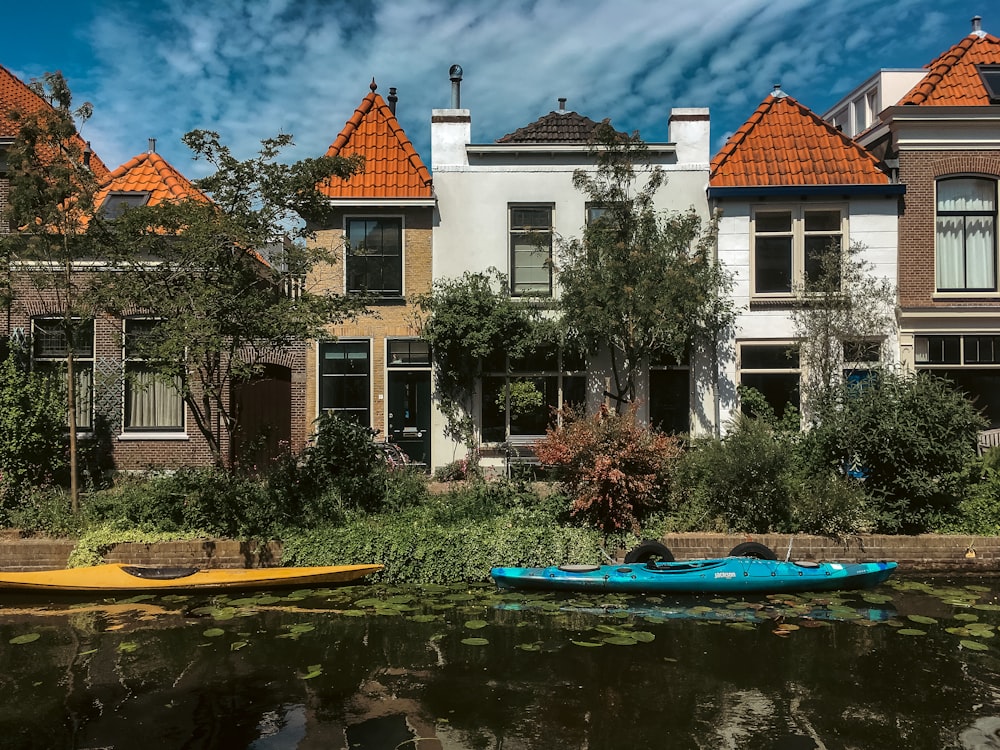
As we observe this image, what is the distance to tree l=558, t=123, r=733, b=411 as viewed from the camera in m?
14.7

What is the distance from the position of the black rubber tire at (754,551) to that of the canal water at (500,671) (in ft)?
2.25

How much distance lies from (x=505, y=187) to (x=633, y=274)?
3992 millimetres

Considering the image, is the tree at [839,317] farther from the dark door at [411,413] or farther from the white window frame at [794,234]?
the dark door at [411,413]

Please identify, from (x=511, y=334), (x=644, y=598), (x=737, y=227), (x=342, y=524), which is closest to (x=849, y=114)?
(x=737, y=227)

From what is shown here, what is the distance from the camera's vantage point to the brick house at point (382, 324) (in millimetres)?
16547

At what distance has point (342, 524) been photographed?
37.4ft

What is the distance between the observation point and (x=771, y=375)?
16.5 m

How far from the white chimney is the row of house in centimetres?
3

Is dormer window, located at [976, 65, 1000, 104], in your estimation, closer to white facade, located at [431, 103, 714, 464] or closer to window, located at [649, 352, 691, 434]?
white facade, located at [431, 103, 714, 464]

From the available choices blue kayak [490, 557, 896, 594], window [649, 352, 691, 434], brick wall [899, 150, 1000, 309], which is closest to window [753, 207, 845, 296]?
brick wall [899, 150, 1000, 309]

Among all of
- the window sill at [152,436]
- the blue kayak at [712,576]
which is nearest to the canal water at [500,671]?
the blue kayak at [712,576]

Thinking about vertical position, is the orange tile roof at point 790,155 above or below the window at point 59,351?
above

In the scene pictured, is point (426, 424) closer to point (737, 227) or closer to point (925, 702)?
point (737, 227)

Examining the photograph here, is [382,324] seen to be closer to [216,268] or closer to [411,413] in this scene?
[411,413]
